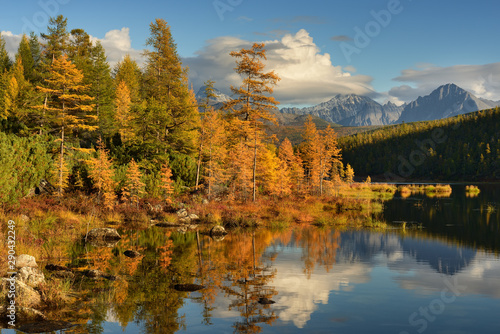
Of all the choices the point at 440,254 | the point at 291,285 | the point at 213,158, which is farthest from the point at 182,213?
the point at 440,254

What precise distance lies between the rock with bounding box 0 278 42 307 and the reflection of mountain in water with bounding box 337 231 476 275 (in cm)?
1319

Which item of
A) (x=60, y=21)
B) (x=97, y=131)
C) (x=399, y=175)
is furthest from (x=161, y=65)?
(x=399, y=175)

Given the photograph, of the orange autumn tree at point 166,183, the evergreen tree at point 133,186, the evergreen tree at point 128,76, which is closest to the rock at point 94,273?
the evergreen tree at point 133,186

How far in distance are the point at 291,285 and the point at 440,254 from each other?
11013 millimetres

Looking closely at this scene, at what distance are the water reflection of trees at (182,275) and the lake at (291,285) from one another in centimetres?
3

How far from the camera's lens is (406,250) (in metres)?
21.8

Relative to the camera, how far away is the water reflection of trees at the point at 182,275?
10.4 metres

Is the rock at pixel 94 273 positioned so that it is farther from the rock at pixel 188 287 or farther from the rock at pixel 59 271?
the rock at pixel 188 287

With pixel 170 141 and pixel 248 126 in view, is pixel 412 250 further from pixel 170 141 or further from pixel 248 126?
pixel 170 141

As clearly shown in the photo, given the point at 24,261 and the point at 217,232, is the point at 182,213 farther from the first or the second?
the point at 24,261

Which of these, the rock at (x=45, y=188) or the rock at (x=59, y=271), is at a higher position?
the rock at (x=45, y=188)

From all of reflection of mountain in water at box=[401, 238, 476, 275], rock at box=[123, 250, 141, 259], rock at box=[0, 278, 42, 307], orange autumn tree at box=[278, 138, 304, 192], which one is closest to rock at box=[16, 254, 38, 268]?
rock at box=[0, 278, 42, 307]

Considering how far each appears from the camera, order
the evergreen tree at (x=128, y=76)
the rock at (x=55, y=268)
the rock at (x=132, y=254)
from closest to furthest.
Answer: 1. the rock at (x=55, y=268)
2. the rock at (x=132, y=254)
3. the evergreen tree at (x=128, y=76)

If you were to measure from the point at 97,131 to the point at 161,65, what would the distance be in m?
11.6
